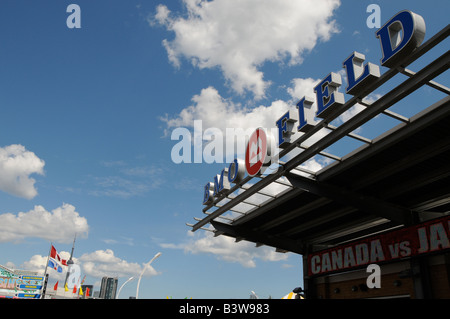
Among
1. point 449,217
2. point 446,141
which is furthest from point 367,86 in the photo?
point 449,217

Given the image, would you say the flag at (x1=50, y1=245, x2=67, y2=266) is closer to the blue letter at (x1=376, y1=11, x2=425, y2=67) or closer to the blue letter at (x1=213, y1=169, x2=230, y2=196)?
the blue letter at (x1=213, y1=169, x2=230, y2=196)

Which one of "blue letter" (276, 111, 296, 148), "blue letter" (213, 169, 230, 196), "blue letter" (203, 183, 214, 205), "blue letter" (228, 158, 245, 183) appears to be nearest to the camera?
"blue letter" (276, 111, 296, 148)

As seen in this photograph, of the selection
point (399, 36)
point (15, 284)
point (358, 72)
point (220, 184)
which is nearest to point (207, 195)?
point (220, 184)

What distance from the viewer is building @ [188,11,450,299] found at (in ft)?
33.7

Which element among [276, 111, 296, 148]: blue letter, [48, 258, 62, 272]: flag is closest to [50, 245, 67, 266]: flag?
[48, 258, 62, 272]: flag

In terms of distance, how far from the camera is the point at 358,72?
1096 centimetres

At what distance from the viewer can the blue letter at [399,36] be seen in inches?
365

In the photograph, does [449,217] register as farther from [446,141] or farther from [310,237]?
[310,237]

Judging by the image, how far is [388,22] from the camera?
10.4 metres

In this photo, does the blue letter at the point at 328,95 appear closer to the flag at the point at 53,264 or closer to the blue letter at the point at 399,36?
the blue letter at the point at 399,36

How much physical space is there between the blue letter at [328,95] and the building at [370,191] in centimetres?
4

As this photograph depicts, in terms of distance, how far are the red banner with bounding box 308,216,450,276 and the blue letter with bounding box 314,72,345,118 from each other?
628cm

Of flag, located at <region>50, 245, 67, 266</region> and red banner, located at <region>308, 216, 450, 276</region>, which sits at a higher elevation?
flag, located at <region>50, 245, 67, 266</region>

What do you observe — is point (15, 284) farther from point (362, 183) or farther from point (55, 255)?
point (362, 183)
